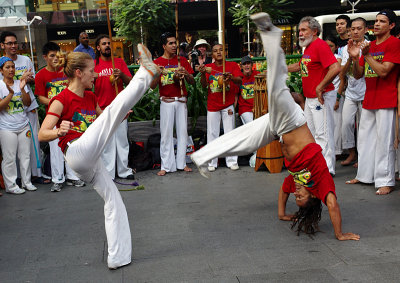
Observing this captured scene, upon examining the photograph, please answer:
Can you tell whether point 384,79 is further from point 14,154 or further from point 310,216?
point 14,154

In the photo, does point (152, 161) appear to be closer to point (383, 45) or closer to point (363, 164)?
point (363, 164)

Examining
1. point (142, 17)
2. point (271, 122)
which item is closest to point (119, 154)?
point (271, 122)

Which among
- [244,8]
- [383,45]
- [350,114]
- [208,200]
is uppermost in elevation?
[244,8]

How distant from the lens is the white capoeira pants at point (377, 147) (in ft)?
19.3

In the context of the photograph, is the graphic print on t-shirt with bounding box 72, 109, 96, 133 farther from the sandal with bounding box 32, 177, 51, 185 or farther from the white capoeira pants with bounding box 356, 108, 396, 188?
the white capoeira pants with bounding box 356, 108, 396, 188

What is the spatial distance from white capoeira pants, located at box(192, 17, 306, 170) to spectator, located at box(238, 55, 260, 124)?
3218 mm

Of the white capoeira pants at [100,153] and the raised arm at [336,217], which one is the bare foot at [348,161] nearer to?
the raised arm at [336,217]

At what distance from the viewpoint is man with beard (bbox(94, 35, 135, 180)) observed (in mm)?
6902

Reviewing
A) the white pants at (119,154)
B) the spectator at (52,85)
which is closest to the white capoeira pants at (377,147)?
the white pants at (119,154)

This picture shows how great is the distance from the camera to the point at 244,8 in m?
17.7

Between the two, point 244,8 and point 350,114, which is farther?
point 244,8

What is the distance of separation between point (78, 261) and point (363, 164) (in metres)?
3.96

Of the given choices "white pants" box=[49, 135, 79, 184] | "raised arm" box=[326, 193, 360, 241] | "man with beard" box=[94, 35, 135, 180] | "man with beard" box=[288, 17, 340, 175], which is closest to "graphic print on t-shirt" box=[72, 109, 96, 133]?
"raised arm" box=[326, 193, 360, 241]

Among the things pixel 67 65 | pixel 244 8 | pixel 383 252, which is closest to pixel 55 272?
pixel 67 65
